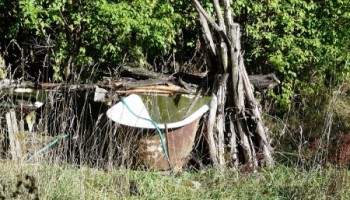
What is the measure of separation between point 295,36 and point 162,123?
377 cm

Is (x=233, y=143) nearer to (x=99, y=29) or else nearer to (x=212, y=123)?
(x=212, y=123)

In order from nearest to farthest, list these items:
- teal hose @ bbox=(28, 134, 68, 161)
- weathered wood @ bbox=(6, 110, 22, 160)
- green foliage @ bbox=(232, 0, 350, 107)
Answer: teal hose @ bbox=(28, 134, 68, 161)
weathered wood @ bbox=(6, 110, 22, 160)
green foliage @ bbox=(232, 0, 350, 107)

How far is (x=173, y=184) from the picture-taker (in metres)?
6.83

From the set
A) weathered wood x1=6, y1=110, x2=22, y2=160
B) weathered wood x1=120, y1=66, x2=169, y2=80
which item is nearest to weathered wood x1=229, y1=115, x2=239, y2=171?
weathered wood x1=120, y1=66, x2=169, y2=80

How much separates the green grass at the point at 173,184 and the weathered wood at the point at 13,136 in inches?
6.9

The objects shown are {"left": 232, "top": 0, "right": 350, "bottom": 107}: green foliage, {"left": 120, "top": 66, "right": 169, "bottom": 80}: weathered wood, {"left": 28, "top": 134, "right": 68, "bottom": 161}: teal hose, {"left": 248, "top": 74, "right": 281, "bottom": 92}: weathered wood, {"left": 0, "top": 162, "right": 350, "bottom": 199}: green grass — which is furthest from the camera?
{"left": 232, "top": 0, "right": 350, "bottom": 107}: green foliage

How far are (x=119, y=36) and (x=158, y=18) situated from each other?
0.65 metres

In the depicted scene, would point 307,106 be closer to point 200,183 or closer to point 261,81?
point 261,81

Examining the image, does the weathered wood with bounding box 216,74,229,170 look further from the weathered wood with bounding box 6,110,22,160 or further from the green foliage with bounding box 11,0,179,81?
the weathered wood with bounding box 6,110,22,160

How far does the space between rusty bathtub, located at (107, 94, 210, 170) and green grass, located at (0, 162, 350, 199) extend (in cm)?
56

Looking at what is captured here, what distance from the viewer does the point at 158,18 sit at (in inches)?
382

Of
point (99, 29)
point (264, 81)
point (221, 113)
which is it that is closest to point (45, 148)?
Result: point (221, 113)

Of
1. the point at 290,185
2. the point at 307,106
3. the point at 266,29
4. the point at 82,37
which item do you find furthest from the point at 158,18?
the point at 290,185

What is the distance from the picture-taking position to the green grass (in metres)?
6.18
